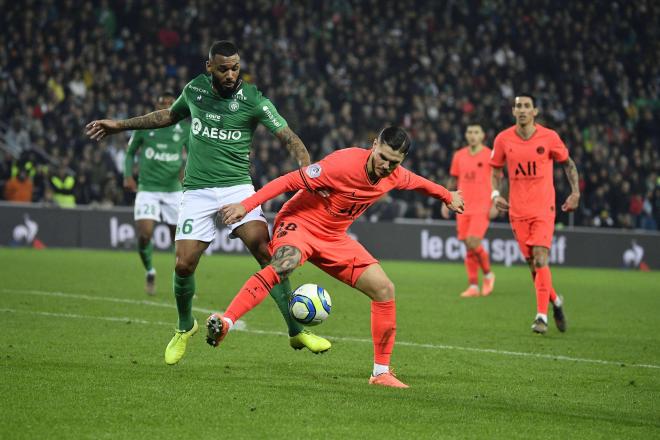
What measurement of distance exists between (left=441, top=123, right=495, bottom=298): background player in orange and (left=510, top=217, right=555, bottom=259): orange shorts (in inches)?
165

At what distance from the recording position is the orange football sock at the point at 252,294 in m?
7.25

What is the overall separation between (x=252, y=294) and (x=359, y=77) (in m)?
22.1

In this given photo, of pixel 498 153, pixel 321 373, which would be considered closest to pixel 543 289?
pixel 498 153

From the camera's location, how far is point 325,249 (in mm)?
7680

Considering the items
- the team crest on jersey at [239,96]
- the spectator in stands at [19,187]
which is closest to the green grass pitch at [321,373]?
the team crest on jersey at [239,96]

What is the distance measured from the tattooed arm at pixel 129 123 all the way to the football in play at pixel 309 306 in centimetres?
199

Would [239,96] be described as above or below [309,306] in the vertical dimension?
above

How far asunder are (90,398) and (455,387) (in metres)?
2.60

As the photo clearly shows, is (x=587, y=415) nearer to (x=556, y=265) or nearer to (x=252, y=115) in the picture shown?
(x=252, y=115)

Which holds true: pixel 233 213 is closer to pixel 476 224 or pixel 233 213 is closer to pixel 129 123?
pixel 129 123

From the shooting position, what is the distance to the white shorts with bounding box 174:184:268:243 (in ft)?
27.7

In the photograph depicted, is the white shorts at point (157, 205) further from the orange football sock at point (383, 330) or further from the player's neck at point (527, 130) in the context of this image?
the orange football sock at point (383, 330)

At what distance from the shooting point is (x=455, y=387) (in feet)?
24.7

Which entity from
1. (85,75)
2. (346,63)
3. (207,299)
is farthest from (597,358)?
(346,63)
